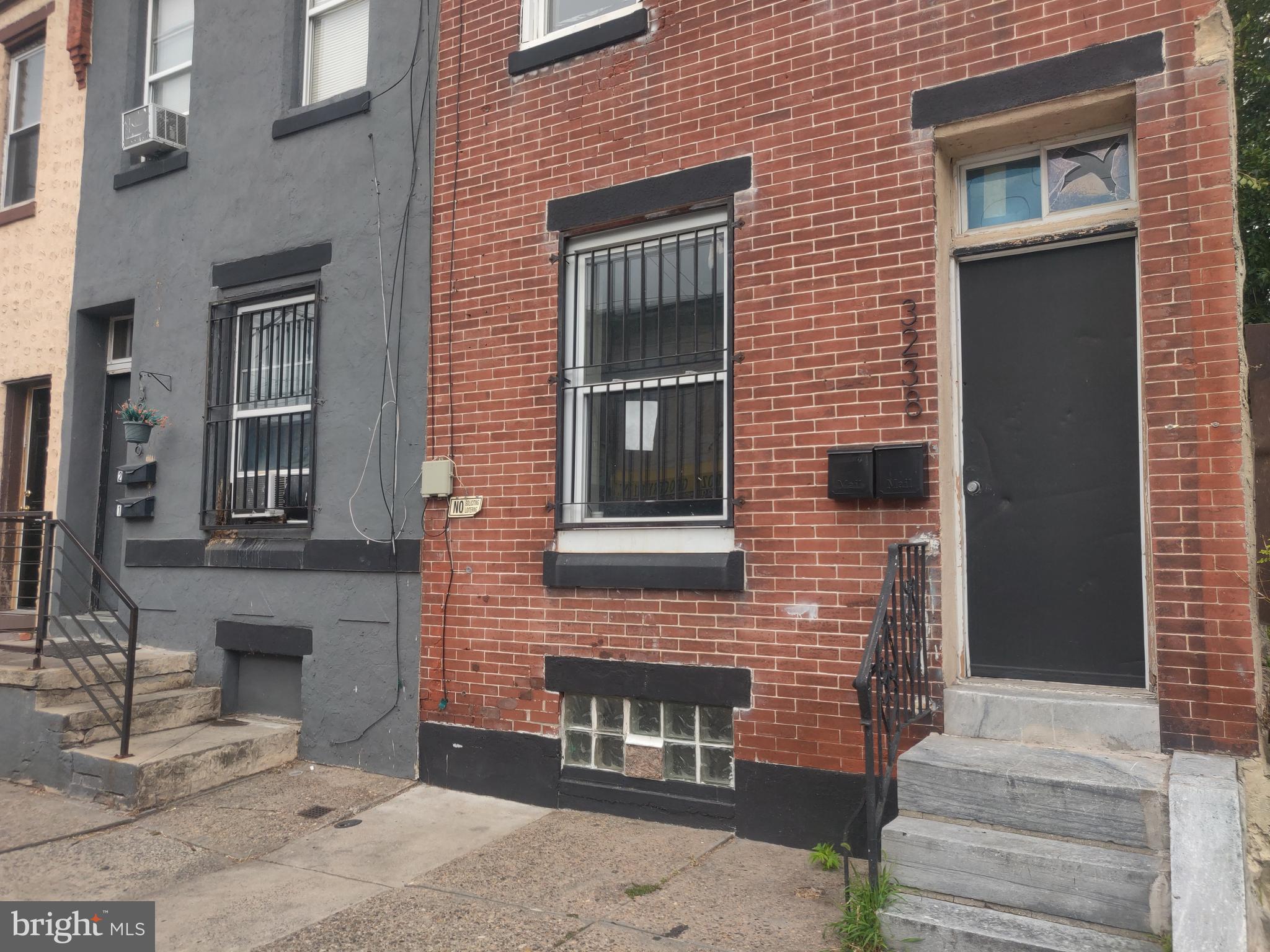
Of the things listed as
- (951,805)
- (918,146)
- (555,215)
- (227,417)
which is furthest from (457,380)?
(951,805)

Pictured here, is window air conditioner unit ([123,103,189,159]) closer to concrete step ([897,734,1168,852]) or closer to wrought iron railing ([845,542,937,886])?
wrought iron railing ([845,542,937,886])

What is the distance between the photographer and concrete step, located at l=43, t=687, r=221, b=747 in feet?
22.0

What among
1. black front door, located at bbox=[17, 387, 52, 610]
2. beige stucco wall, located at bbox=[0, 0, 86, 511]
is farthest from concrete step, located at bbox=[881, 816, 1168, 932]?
black front door, located at bbox=[17, 387, 52, 610]

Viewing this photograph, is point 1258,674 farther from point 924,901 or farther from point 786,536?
point 786,536

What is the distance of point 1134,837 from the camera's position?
3.85 meters

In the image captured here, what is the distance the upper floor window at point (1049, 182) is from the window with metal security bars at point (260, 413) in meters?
4.68

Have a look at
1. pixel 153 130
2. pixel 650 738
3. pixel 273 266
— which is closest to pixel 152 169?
pixel 153 130

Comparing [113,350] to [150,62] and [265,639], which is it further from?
[265,639]

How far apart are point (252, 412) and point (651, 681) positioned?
4130 millimetres

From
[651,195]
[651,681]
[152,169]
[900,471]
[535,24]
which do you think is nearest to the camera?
[900,471]

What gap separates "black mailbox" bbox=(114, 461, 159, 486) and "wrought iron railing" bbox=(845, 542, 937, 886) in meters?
6.19

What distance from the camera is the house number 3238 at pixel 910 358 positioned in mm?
5000

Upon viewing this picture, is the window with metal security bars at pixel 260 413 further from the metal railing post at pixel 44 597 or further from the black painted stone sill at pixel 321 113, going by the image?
the black painted stone sill at pixel 321 113

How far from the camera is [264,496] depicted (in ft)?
25.4
